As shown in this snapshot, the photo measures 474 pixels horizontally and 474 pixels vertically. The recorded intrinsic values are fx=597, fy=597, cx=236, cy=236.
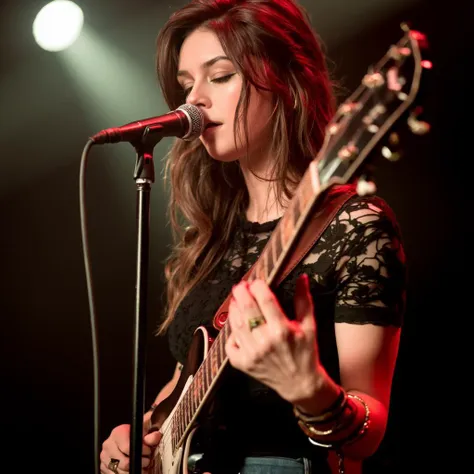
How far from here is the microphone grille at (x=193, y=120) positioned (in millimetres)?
1472

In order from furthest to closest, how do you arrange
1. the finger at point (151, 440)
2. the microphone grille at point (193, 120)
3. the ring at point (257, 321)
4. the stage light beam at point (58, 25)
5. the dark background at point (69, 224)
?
the dark background at point (69, 224)
the stage light beam at point (58, 25)
the finger at point (151, 440)
the microphone grille at point (193, 120)
the ring at point (257, 321)

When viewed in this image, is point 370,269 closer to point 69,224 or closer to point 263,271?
point 263,271

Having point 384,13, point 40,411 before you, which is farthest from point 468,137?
point 40,411

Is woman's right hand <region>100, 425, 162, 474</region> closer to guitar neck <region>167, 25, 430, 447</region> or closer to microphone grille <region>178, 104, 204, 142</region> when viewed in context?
guitar neck <region>167, 25, 430, 447</region>

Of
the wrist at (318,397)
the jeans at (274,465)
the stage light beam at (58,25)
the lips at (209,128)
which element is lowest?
the jeans at (274,465)

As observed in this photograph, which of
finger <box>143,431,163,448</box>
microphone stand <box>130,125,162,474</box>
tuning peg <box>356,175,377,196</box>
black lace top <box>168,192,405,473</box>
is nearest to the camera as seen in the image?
tuning peg <box>356,175,377,196</box>

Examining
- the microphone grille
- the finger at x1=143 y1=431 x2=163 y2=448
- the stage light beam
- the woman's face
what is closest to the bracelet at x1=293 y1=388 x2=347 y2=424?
the finger at x1=143 y1=431 x2=163 y2=448

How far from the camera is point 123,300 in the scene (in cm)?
296

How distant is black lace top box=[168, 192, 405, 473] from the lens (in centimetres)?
135

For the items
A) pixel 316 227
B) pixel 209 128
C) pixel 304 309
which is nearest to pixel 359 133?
pixel 304 309

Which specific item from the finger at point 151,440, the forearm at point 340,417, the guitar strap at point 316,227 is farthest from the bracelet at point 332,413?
the finger at point 151,440

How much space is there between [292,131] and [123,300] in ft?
4.92

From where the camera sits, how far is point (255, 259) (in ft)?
5.81

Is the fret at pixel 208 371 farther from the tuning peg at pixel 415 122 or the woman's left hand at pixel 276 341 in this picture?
the tuning peg at pixel 415 122
